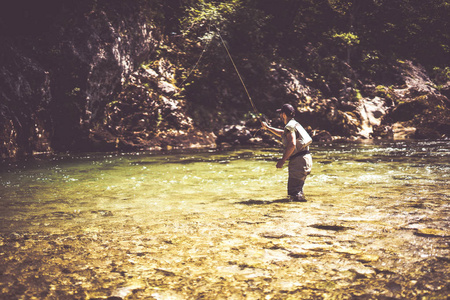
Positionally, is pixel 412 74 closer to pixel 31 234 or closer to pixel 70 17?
pixel 70 17

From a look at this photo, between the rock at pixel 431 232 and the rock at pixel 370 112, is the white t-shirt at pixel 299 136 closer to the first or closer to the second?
the rock at pixel 431 232

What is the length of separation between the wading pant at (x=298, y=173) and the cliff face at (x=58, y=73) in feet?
43.9

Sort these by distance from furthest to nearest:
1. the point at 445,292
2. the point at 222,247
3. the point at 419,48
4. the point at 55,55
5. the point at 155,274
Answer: the point at 419,48
the point at 55,55
the point at 222,247
the point at 155,274
the point at 445,292

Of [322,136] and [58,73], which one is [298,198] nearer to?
[58,73]

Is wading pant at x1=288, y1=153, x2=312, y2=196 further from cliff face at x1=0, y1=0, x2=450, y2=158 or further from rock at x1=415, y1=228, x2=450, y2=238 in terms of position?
cliff face at x1=0, y1=0, x2=450, y2=158

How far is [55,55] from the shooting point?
53.1 ft

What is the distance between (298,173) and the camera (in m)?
6.21

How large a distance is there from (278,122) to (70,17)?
44.3 feet

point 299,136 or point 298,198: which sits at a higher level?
point 299,136

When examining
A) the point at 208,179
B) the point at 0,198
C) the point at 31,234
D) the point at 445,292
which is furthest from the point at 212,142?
the point at 445,292

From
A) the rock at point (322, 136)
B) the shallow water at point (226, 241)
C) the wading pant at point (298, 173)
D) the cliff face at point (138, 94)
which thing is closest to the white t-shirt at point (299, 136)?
the wading pant at point (298, 173)

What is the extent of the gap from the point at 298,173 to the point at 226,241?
2839 mm

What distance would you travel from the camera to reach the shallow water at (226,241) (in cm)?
266

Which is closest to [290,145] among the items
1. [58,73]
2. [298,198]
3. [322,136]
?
[298,198]
